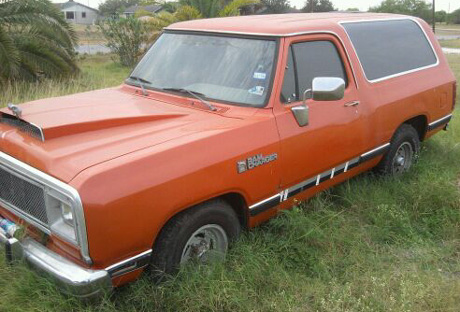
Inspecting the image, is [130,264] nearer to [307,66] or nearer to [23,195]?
[23,195]

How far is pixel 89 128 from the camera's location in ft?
10.7

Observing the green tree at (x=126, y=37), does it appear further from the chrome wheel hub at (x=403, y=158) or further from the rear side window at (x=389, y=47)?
the chrome wheel hub at (x=403, y=158)

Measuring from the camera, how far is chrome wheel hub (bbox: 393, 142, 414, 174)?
5152 millimetres

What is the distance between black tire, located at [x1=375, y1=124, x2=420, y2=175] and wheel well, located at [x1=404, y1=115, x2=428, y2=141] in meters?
0.10

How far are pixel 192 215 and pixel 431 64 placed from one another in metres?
3.66

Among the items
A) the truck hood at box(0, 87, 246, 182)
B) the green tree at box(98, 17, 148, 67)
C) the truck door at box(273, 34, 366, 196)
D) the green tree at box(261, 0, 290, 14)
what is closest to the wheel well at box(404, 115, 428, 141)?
the truck door at box(273, 34, 366, 196)

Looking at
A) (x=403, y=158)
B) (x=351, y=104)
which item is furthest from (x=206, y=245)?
(x=403, y=158)

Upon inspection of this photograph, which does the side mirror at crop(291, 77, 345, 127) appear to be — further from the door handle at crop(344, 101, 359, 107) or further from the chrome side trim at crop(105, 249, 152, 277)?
the chrome side trim at crop(105, 249, 152, 277)

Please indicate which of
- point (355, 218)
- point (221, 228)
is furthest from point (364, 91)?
point (221, 228)

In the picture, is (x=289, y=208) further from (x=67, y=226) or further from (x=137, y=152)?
(x=67, y=226)

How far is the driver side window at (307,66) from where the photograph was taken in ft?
12.4

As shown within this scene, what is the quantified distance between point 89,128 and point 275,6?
Result: 30575mm

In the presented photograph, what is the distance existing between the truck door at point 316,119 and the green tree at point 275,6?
28682 mm

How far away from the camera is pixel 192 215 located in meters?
3.08
